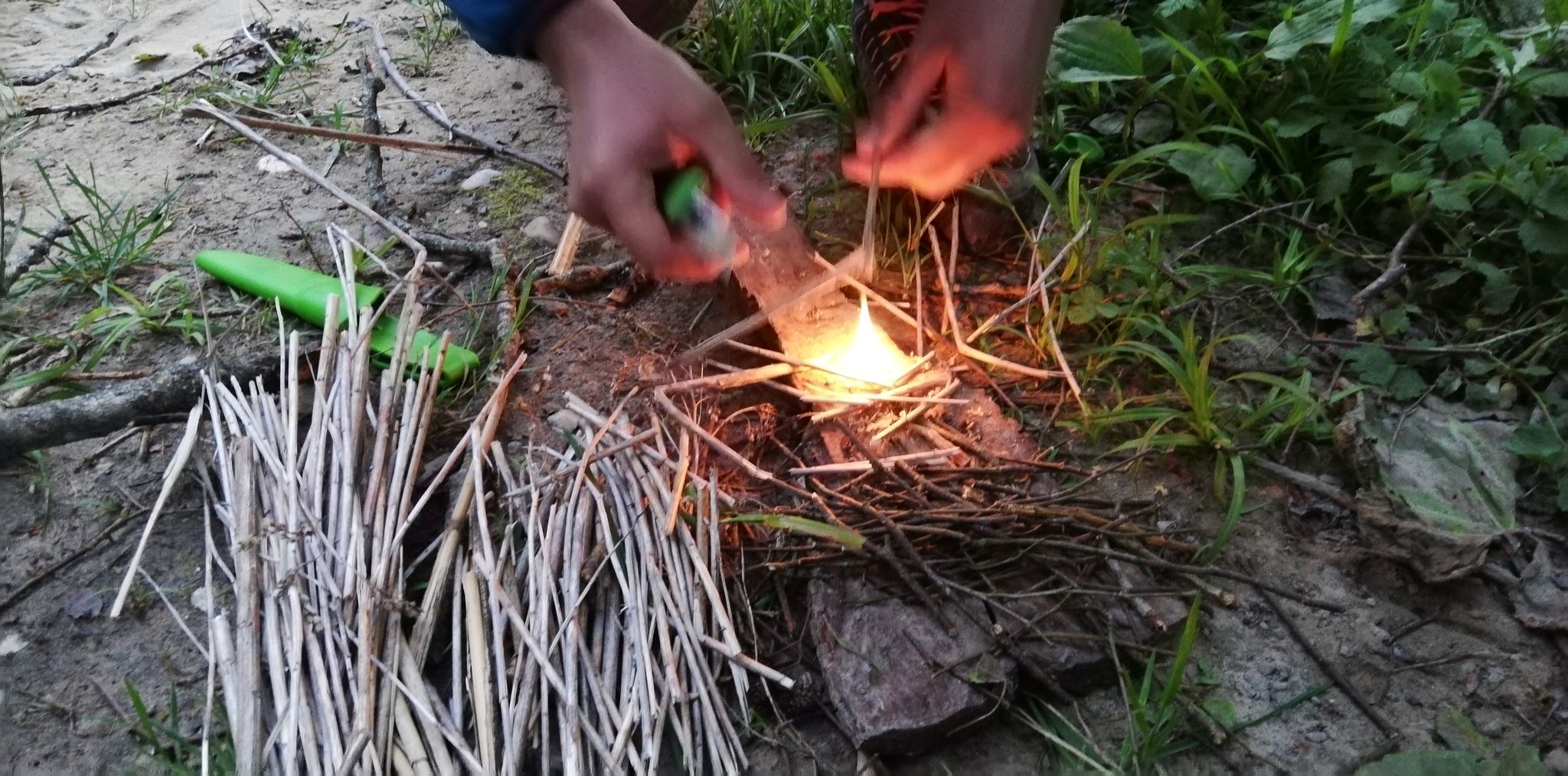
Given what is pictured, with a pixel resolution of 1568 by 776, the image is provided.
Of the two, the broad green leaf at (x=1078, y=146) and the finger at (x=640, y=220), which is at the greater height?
the finger at (x=640, y=220)

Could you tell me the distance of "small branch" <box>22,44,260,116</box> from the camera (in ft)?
9.91

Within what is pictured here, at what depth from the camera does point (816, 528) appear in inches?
63.2

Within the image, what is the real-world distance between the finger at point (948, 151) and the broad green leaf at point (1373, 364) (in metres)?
0.95

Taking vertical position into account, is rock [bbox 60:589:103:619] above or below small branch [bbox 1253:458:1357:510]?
above

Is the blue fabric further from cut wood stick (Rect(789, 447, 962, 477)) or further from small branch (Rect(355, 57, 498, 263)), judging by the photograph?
cut wood stick (Rect(789, 447, 962, 477))

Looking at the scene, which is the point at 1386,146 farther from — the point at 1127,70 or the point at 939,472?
the point at 939,472

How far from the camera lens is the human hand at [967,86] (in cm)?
166

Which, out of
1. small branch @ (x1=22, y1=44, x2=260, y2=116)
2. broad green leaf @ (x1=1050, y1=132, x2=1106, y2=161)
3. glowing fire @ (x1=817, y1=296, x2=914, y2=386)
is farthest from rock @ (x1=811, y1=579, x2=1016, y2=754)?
small branch @ (x1=22, y1=44, x2=260, y2=116)

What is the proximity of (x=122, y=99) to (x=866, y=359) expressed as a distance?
2660mm

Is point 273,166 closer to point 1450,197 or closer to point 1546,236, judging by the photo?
point 1450,197

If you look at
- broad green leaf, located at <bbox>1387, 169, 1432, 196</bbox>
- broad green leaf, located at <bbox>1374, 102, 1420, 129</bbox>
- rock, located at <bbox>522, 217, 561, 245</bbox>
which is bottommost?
broad green leaf, located at <bbox>1387, 169, 1432, 196</bbox>

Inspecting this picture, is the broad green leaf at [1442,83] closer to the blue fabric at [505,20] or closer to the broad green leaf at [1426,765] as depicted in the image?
the broad green leaf at [1426,765]

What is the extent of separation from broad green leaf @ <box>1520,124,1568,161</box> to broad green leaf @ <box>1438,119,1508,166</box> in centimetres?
4

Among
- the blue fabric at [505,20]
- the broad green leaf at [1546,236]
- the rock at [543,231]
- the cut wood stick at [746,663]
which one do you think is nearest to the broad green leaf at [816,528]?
the cut wood stick at [746,663]
